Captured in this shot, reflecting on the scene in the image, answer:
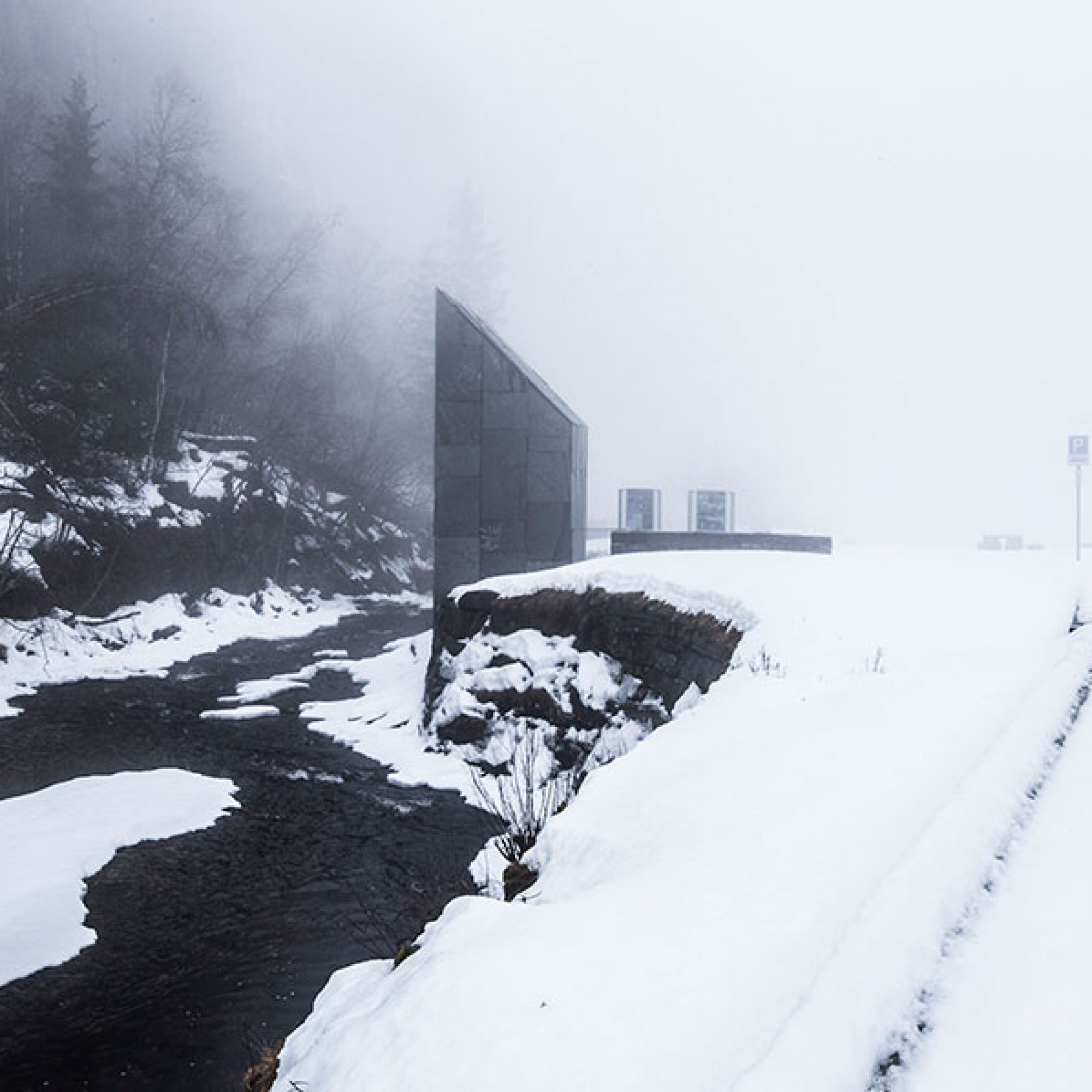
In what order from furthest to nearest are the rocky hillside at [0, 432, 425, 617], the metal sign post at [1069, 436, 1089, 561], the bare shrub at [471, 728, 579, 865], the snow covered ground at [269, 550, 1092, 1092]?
the rocky hillside at [0, 432, 425, 617] → the metal sign post at [1069, 436, 1089, 561] → the bare shrub at [471, 728, 579, 865] → the snow covered ground at [269, 550, 1092, 1092]

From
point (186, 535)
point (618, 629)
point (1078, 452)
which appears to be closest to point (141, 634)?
point (186, 535)

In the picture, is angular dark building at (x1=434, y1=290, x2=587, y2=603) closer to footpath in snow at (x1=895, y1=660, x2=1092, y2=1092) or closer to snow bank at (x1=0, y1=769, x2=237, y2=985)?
snow bank at (x1=0, y1=769, x2=237, y2=985)

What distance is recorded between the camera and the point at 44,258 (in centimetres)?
2842

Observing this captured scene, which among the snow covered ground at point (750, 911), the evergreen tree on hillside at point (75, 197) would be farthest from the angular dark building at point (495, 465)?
the evergreen tree on hillside at point (75, 197)

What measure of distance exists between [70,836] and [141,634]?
12423 millimetres

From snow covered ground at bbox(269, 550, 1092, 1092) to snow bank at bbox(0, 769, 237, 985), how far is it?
351 cm

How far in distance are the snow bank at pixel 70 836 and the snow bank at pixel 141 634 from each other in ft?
16.5

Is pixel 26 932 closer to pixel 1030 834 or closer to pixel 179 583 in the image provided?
pixel 1030 834

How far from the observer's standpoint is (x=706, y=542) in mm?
20547

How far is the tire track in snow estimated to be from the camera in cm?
227

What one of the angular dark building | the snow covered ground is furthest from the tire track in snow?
the angular dark building

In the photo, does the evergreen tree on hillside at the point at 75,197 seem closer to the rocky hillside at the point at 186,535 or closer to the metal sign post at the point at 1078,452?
the rocky hillside at the point at 186,535

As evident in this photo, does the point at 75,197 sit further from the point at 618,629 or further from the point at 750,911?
the point at 750,911

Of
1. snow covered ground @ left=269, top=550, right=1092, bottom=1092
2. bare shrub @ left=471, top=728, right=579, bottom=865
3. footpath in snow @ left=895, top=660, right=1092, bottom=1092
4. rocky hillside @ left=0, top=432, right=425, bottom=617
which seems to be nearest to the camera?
footpath in snow @ left=895, top=660, right=1092, bottom=1092
